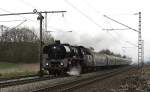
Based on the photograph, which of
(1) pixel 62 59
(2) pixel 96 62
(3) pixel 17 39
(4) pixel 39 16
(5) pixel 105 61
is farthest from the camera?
(3) pixel 17 39

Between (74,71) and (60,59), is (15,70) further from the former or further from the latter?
(60,59)

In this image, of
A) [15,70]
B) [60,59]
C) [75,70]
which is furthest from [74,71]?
[15,70]

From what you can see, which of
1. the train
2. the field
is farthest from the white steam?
the field

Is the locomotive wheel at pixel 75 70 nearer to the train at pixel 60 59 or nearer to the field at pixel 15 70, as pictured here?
the train at pixel 60 59

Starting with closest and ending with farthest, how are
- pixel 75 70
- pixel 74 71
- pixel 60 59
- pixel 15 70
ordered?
pixel 60 59
pixel 74 71
pixel 75 70
pixel 15 70

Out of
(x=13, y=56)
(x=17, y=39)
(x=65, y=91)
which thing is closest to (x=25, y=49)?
(x=13, y=56)

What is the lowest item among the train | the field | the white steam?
the field

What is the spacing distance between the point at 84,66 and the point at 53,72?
20.5 feet

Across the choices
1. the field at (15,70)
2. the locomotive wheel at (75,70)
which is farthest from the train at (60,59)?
the field at (15,70)

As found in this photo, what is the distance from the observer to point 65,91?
16312 mm

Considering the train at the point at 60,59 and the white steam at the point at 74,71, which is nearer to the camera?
the train at the point at 60,59

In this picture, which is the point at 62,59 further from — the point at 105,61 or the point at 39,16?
the point at 105,61

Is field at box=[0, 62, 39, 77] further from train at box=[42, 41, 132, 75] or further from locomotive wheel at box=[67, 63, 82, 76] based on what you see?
locomotive wheel at box=[67, 63, 82, 76]

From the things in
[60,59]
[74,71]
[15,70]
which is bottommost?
[15,70]
